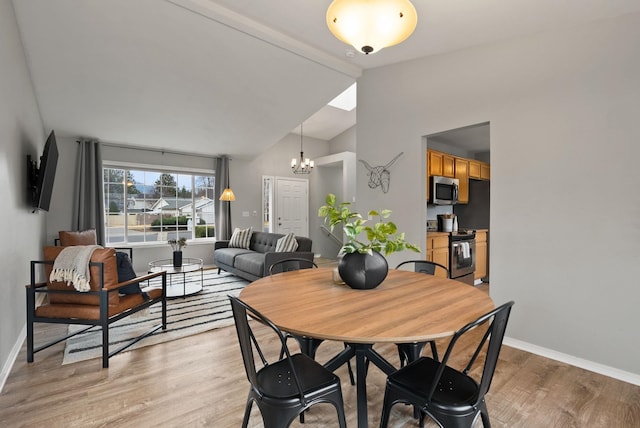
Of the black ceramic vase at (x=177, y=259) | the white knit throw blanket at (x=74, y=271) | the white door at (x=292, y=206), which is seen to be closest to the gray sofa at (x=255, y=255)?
the black ceramic vase at (x=177, y=259)

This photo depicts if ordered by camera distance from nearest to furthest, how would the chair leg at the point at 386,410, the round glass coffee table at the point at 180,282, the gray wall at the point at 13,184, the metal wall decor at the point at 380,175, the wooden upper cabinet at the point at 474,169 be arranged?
the chair leg at the point at 386,410 < the gray wall at the point at 13,184 < the metal wall decor at the point at 380,175 < the round glass coffee table at the point at 180,282 < the wooden upper cabinet at the point at 474,169

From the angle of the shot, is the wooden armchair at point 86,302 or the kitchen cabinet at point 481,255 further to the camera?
the kitchen cabinet at point 481,255

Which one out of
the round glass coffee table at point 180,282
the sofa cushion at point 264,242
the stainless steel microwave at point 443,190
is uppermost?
the stainless steel microwave at point 443,190

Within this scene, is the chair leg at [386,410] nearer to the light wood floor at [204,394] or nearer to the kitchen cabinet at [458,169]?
the light wood floor at [204,394]

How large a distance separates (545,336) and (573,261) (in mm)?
668

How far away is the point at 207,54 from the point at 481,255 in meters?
4.91

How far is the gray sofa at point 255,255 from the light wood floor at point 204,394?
184cm

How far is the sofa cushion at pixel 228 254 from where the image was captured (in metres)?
5.29

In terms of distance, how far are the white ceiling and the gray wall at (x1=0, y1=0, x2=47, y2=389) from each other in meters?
0.48

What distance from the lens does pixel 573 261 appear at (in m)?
2.49

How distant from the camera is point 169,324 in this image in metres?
3.25

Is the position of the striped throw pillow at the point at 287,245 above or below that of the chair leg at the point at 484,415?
above

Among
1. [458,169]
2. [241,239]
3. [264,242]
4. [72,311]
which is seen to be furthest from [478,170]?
[72,311]

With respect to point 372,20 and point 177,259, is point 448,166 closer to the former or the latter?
point 372,20
